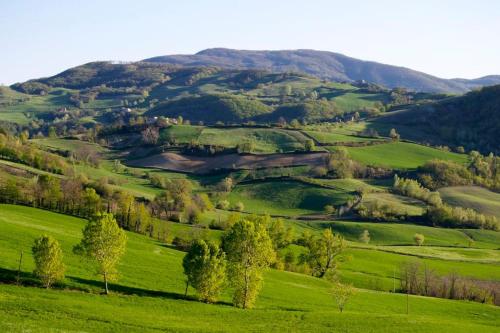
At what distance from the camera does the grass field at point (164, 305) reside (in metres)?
55.0

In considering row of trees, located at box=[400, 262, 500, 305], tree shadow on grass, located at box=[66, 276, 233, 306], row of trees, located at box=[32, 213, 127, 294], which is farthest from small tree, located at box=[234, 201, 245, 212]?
row of trees, located at box=[32, 213, 127, 294]

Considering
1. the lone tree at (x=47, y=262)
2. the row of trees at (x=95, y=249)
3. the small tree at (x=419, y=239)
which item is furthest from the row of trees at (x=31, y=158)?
the lone tree at (x=47, y=262)

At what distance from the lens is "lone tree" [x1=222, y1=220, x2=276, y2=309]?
241 feet

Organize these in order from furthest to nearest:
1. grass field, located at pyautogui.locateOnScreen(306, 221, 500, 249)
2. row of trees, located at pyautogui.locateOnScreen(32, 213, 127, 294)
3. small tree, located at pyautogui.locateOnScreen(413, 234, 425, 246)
Result: grass field, located at pyautogui.locateOnScreen(306, 221, 500, 249) → small tree, located at pyautogui.locateOnScreen(413, 234, 425, 246) → row of trees, located at pyautogui.locateOnScreen(32, 213, 127, 294)

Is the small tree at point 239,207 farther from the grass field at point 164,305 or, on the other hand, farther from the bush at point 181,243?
the grass field at point 164,305

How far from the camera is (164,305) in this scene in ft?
218

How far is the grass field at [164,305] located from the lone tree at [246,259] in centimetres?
227

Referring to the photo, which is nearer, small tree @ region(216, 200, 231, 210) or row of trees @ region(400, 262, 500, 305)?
row of trees @ region(400, 262, 500, 305)

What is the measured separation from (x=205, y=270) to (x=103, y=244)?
13.3 m

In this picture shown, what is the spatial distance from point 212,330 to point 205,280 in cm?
1655

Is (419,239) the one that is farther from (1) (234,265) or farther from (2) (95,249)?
(2) (95,249)

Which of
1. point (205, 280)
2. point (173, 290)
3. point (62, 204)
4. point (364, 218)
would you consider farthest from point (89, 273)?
point (364, 218)

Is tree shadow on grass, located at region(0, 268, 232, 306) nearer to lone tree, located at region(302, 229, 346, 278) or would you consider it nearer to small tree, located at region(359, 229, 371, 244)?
lone tree, located at region(302, 229, 346, 278)

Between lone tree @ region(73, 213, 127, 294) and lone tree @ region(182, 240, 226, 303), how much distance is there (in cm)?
923
